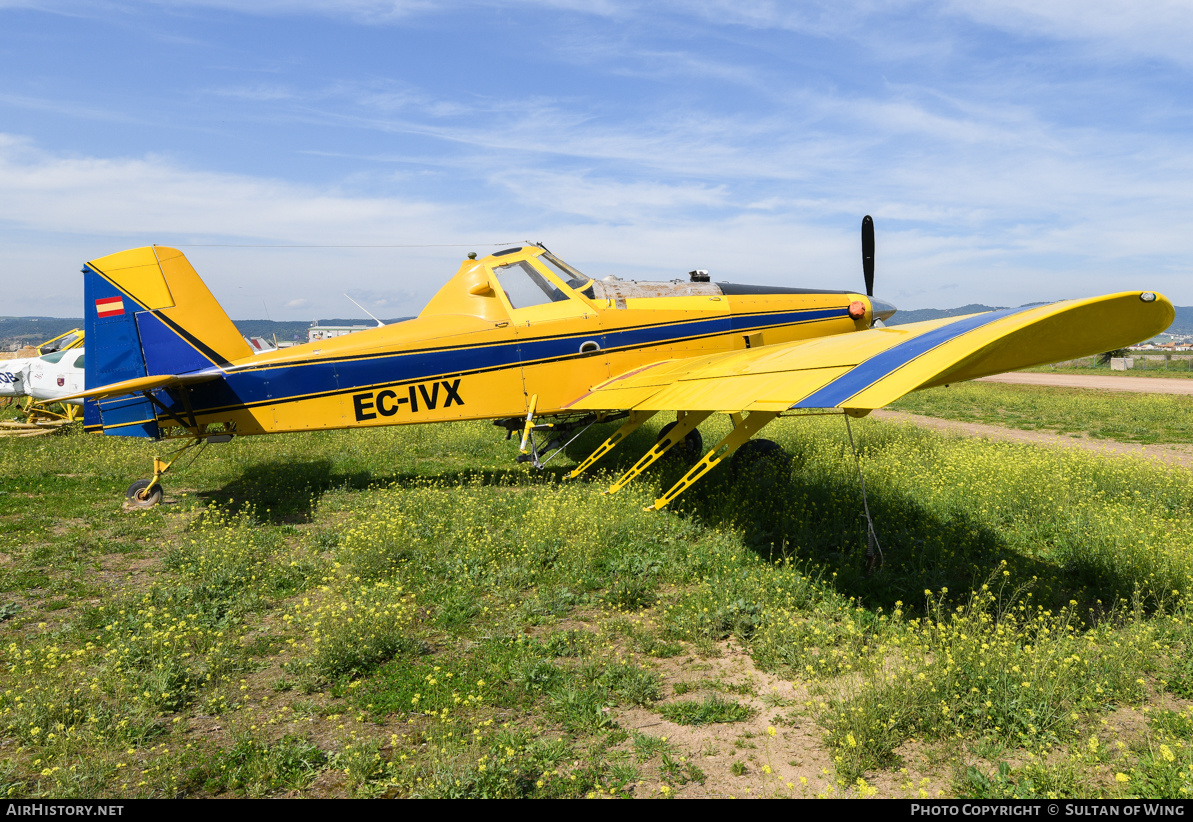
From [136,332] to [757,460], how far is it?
872 cm

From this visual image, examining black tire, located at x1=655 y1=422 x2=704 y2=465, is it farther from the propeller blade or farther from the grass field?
the propeller blade

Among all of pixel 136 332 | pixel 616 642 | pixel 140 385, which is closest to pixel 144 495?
pixel 140 385

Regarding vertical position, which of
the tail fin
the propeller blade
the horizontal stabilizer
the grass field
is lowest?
the grass field

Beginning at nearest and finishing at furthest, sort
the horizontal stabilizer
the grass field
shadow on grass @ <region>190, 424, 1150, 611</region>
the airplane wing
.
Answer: the grass field → the airplane wing → shadow on grass @ <region>190, 424, 1150, 611</region> → the horizontal stabilizer

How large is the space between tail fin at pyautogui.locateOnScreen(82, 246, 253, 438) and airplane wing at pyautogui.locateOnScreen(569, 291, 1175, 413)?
6.68 meters

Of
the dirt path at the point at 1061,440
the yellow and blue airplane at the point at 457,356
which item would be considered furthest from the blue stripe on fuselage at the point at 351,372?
the dirt path at the point at 1061,440

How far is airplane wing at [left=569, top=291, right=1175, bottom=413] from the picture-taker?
3.39 m

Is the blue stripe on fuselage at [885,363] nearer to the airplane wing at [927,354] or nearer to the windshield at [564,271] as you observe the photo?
the airplane wing at [927,354]

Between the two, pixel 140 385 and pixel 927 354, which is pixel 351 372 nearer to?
pixel 140 385

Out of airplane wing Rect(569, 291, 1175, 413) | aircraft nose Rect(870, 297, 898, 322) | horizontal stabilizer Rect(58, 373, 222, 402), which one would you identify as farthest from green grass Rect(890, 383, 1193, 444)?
horizontal stabilizer Rect(58, 373, 222, 402)

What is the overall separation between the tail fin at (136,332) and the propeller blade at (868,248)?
10.7 meters

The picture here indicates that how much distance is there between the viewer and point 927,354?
152 inches

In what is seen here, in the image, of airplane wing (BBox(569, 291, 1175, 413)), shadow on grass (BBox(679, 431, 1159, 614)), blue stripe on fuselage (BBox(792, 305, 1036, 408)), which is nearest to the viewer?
airplane wing (BBox(569, 291, 1175, 413))

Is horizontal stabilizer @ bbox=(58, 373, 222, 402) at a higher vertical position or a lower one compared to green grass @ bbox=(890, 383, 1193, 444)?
higher
